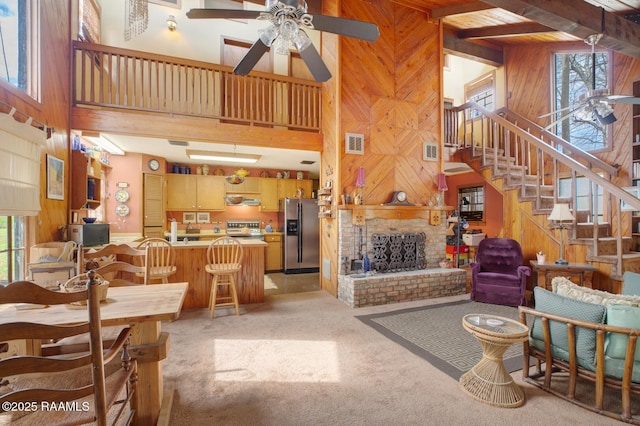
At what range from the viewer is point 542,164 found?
18.4 feet

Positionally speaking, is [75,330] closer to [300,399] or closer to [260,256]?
[300,399]

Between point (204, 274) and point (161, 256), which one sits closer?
point (161, 256)

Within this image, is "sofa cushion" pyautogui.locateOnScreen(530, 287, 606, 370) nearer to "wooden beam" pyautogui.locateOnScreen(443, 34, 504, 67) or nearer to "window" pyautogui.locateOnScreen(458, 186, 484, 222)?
"wooden beam" pyautogui.locateOnScreen(443, 34, 504, 67)

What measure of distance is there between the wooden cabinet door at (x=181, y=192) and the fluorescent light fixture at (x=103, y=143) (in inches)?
46.6

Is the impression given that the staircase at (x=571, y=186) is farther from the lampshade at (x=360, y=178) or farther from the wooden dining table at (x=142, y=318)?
the wooden dining table at (x=142, y=318)

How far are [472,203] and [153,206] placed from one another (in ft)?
26.6

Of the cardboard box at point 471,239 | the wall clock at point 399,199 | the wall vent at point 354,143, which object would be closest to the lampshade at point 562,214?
the wall clock at point 399,199

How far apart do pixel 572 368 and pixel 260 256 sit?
362 centimetres

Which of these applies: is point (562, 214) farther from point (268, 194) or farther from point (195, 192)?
point (195, 192)

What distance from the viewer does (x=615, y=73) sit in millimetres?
4922

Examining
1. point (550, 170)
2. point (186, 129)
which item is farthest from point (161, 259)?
point (550, 170)

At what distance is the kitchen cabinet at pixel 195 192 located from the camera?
6.82 metres

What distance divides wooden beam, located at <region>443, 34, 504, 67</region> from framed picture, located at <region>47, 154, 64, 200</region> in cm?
675

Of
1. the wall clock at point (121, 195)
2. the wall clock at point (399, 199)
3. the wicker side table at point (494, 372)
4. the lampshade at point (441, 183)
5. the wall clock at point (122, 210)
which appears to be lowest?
the wicker side table at point (494, 372)
